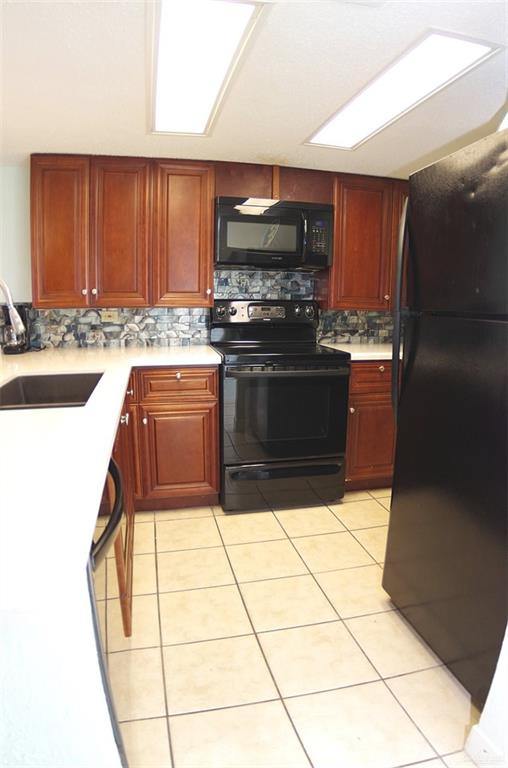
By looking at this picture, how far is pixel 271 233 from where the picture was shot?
2.80 metres

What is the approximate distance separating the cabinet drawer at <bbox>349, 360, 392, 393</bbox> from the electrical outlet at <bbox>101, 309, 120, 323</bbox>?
157cm

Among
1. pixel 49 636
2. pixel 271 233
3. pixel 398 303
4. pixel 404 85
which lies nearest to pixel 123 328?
pixel 271 233

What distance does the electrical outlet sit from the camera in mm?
2969

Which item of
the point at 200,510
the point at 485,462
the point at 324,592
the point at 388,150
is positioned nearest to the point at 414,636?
the point at 324,592

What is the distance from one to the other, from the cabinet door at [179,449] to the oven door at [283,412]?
11 centimetres

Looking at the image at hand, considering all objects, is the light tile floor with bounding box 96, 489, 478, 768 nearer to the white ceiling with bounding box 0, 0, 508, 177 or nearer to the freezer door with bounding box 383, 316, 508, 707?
the freezer door with bounding box 383, 316, 508, 707

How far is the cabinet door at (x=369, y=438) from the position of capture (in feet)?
9.35

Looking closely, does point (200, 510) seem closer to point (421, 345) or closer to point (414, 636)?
point (414, 636)

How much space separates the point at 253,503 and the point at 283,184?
200 centimetres

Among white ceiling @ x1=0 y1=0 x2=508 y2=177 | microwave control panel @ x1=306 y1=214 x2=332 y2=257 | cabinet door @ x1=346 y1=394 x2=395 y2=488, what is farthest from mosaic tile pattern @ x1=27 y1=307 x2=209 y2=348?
cabinet door @ x1=346 y1=394 x2=395 y2=488

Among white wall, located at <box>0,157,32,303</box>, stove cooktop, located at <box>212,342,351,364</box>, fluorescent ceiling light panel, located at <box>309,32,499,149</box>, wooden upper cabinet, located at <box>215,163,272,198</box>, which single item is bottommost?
stove cooktop, located at <box>212,342,351,364</box>

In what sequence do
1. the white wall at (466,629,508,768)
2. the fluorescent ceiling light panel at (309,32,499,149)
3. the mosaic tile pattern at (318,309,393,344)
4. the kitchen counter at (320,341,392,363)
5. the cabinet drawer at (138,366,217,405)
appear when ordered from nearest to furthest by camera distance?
1. the white wall at (466,629,508,768)
2. the fluorescent ceiling light panel at (309,32,499,149)
3. the cabinet drawer at (138,366,217,405)
4. the kitchen counter at (320,341,392,363)
5. the mosaic tile pattern at (318,309,393,344)

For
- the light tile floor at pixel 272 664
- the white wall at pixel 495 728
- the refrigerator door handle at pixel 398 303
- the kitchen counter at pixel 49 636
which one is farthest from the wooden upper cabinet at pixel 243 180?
the white wall at pixel 495 728

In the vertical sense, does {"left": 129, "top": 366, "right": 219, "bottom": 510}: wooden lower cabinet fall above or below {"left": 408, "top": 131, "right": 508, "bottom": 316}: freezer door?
below
